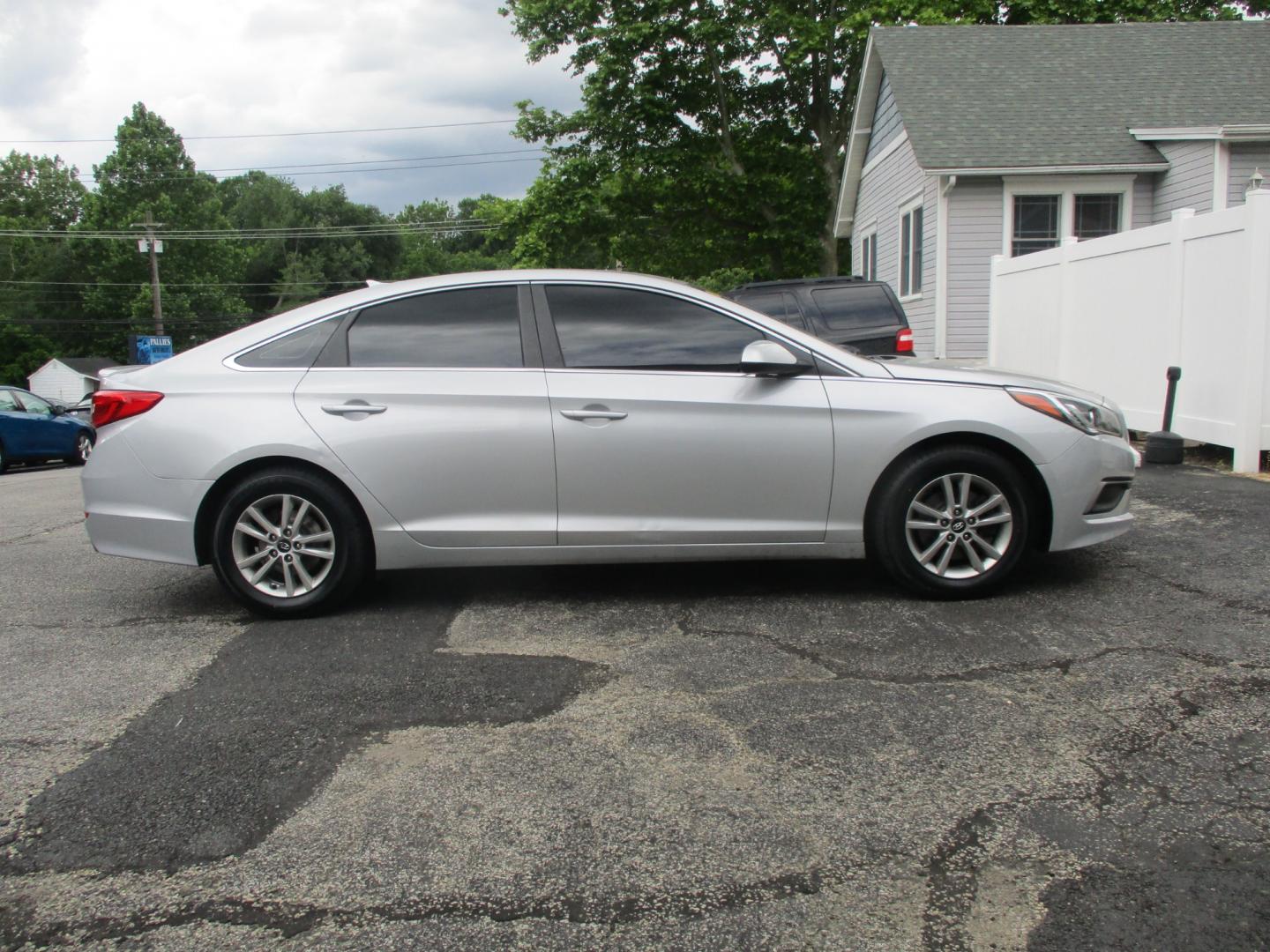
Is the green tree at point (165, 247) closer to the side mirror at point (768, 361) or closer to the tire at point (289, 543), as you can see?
the tire at point (289, 543)

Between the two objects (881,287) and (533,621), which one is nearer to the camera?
(533,621)

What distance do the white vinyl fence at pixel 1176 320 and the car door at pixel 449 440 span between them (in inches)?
246

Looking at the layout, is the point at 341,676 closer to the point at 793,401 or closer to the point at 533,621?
the point at 533,621

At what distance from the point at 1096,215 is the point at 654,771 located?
660 inches

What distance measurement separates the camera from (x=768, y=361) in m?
4.93

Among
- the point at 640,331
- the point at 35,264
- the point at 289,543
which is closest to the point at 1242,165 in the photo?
the point at 640,331

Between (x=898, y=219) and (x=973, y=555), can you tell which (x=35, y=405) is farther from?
(x=973, y=555)

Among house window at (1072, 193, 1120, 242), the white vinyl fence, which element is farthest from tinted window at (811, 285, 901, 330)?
house window at (1072, 193, 1120, 242)

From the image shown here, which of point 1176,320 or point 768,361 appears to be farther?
point 1176,320

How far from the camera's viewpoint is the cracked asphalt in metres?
2.44

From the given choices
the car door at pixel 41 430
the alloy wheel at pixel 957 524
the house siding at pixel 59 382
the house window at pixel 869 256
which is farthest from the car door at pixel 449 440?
the house siding at pixel 59 382

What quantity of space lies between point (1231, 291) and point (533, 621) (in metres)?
6.73

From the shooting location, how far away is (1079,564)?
19.0ft

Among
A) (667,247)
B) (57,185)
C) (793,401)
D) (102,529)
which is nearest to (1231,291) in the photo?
(793,401)
